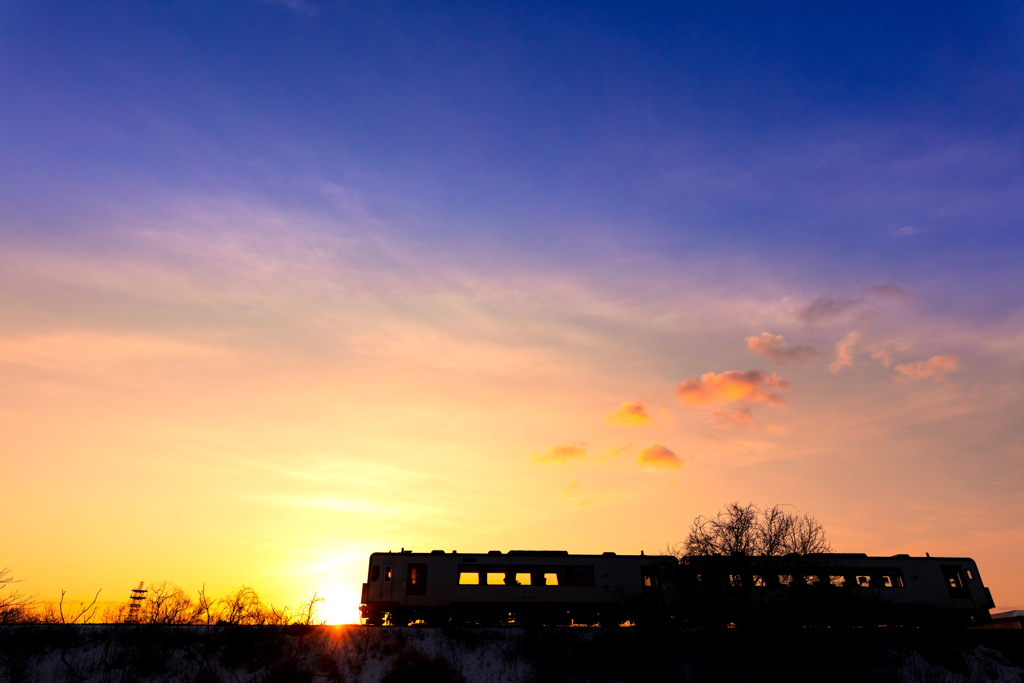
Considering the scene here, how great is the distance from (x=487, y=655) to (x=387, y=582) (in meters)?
7.47

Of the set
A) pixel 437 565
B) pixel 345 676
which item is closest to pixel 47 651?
pixel 345 676

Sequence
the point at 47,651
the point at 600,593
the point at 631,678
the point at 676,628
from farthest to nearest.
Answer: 1. the point at 600,593
2. the point at 676,628
3. the point at 631,678
4. the point at 47,651

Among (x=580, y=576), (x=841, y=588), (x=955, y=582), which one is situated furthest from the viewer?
(x=955, y=582)

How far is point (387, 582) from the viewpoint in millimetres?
33562

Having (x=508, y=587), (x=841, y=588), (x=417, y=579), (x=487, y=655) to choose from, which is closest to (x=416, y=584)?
(x=417, y=579)

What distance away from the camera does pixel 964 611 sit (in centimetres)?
3456

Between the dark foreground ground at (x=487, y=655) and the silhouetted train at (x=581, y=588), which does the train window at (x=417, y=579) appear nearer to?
the silhouetted train at (x=581, y=588)

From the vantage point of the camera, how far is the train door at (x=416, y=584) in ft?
109

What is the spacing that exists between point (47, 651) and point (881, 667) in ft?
114

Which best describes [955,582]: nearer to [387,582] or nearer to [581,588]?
[581,588]

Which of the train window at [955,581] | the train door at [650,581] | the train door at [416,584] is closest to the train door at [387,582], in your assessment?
the train door at [416,584]

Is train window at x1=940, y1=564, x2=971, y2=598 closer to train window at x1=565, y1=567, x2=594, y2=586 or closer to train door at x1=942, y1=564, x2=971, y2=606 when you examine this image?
train door at x1=942, y1=564, x2=971, y2=606

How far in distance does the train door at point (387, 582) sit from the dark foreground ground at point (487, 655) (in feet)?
14.1

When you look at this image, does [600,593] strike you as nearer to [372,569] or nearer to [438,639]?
[438,639]
